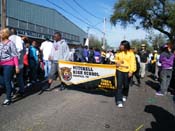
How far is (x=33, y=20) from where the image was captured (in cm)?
4328

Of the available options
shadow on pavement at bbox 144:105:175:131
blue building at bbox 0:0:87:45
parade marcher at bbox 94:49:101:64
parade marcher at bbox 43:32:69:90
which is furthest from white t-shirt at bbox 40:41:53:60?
blue building at bbox 0:0:87:45

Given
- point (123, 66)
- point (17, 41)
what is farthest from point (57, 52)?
point (123, 66)

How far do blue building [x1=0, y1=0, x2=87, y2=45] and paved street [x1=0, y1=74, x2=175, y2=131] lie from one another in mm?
26505

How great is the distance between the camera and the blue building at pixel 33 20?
3765 cm

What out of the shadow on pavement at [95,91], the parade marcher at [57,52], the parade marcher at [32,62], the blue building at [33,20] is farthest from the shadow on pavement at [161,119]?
the blue building at [33,20]

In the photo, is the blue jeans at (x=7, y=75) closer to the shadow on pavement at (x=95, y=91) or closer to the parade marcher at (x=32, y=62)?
the shadow on pavement at (x=95, y=91)

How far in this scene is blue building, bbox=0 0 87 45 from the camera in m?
37.7

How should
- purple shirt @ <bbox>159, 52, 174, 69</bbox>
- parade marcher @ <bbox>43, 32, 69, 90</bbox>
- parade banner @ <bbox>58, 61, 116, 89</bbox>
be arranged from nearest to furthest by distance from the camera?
parade banner @ <bbox>58, 61, 116, 89</bbox> < parade marcher @ <bbox>43, 32, 69, 90</bbox> < purple shirt @ <bbox>159, 52, 174, 69</bbox>

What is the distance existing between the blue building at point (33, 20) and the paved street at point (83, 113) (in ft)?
87.0

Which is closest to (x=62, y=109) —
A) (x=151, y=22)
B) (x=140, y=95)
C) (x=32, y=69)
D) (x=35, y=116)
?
(x=35, y=116)

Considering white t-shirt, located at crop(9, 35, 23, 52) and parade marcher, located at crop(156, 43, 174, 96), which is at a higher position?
white t-shirt, located at crop(9, 35, 23, 52)

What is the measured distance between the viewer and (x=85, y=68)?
1071 centimetres

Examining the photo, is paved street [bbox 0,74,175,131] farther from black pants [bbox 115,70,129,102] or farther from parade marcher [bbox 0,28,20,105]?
→ parade marcher [bbox 0,28,20,105]

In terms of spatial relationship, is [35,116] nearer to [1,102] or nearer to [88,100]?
[1,102]
